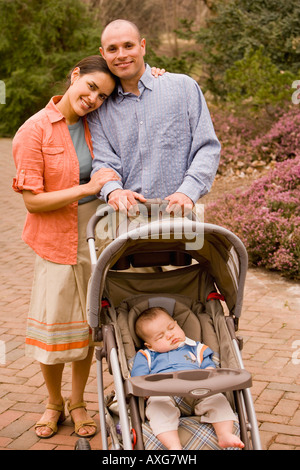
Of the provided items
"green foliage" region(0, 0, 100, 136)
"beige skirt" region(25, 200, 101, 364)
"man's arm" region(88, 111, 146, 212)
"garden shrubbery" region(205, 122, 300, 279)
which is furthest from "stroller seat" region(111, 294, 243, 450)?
"green foliage" region(0, 0, 100, 136)

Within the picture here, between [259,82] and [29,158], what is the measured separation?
962cm

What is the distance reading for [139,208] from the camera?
329cm

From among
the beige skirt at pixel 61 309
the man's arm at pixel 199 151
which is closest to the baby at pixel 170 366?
the beige skirt at pixel 61 309

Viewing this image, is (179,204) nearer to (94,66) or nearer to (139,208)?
(139,208)

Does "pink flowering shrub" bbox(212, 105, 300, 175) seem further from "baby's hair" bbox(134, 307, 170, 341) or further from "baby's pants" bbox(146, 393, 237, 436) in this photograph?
"baby's pants" bbox(146, 393, 237, 436)

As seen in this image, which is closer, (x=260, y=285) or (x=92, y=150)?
(x=92, y=150)

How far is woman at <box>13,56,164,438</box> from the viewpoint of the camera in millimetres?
3396

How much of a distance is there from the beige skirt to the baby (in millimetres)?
453

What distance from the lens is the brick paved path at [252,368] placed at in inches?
150

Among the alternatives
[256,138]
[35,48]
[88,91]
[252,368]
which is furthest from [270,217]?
[35,48]
